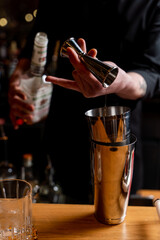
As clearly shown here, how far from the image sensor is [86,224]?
0.71 meters

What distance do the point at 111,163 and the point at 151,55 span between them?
57 cm

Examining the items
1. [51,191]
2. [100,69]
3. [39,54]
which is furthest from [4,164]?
[100,69]

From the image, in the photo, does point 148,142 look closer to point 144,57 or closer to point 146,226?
point 144,57

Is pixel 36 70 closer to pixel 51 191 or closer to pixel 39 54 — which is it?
pixel 39 54

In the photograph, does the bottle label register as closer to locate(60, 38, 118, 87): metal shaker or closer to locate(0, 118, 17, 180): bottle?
locate(60, 38, 118, 87): metal shaker

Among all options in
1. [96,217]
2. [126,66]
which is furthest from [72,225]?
[126,66]

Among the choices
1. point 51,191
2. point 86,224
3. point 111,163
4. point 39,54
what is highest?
point 39,54

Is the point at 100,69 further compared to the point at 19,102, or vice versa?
the point at 19,102

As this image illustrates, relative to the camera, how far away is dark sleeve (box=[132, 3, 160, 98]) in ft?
3.70

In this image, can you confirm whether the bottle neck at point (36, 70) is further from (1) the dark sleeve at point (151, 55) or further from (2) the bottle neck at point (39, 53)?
(1) the dark sleeve at point (151, 55)

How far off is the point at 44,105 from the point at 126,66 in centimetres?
32

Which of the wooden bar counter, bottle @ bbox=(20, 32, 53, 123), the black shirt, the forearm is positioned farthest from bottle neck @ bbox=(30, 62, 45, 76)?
the wooden bar counter

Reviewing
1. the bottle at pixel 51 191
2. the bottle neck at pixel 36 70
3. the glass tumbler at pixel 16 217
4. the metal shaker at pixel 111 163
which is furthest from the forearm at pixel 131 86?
the bottle at pixel 51 191

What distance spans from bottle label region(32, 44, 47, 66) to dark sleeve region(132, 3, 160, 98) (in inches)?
13.6
